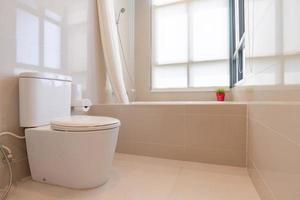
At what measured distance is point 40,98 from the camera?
47.6 inches

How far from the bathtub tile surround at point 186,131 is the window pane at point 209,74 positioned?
139 cm

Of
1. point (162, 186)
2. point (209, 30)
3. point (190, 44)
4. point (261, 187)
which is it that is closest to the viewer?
point (261, 187)

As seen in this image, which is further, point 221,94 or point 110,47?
point 221,94

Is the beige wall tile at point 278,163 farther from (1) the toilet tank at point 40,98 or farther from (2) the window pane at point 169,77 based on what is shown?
(2) the window pane at point 169,77

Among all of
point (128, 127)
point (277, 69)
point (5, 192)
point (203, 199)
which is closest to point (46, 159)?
point (5, 192)

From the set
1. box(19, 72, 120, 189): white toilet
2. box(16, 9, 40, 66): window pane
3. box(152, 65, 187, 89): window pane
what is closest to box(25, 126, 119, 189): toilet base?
box(19, 72, 120, 189): white toilet

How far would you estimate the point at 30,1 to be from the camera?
128 centimetres

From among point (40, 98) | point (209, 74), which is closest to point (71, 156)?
point (40, 98)

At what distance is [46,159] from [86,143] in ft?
1.04

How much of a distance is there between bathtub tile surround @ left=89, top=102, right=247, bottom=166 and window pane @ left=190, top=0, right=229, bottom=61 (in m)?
1.56

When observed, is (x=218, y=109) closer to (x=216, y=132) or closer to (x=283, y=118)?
(x=216, y=132)

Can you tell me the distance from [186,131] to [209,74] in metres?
1.54

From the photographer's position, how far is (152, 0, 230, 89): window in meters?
2.70

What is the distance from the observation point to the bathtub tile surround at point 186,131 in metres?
1.40
